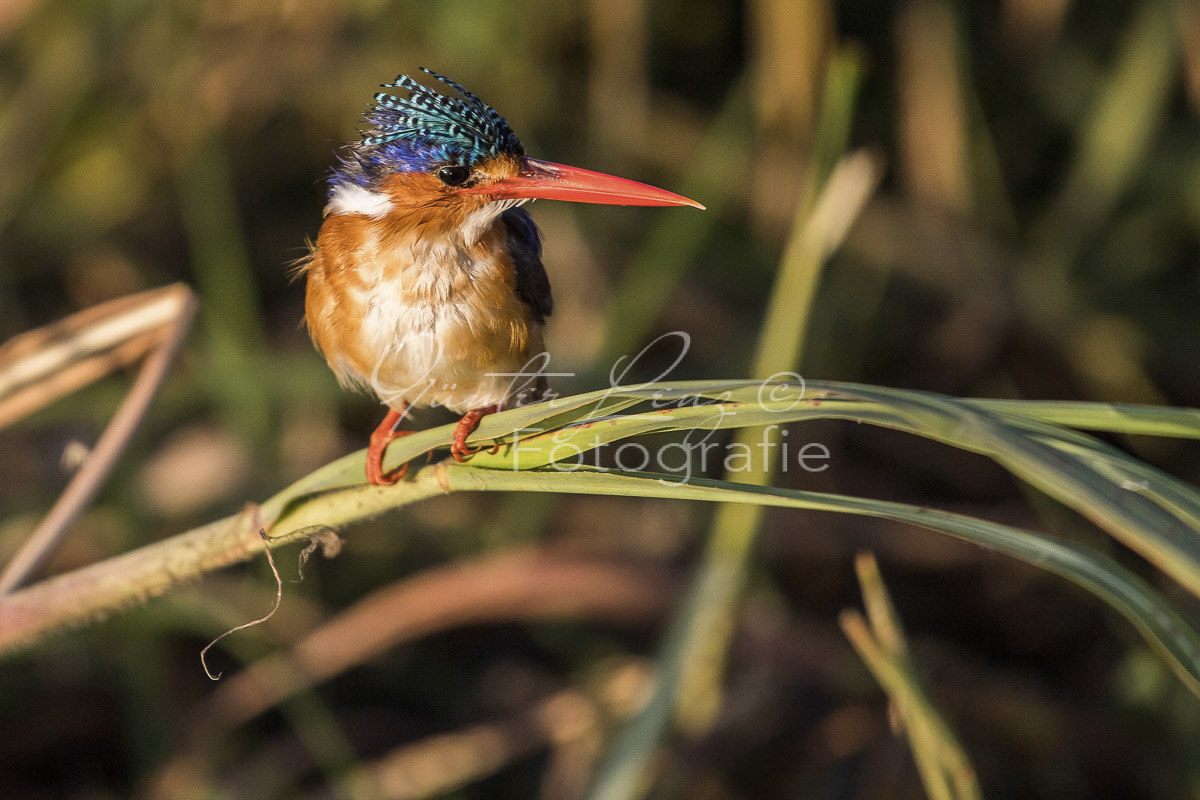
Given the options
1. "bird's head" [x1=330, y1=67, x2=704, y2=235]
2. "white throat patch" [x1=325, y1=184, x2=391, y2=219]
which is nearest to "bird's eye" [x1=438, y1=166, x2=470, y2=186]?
"bird's head" [x1=330, y1=67, x2=704, y2=235]

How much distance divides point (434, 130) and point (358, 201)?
203 millimetres

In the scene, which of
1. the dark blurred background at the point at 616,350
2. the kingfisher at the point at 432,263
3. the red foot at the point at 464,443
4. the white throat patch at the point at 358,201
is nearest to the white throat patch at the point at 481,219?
the kingfisher at the point at 432,263

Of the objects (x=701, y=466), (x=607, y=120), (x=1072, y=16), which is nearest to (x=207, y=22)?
(x=607, y=120)

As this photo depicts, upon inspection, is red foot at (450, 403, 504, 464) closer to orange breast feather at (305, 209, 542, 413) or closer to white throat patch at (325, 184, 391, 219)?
orange breast feather at (305, 209, 542, 413)

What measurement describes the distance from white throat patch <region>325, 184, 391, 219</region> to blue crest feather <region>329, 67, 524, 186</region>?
0.05 metres

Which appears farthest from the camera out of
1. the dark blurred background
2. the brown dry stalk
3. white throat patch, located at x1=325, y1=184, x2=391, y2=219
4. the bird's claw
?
the dark blurred background

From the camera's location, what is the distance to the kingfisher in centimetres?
149

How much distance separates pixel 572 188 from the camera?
139cm

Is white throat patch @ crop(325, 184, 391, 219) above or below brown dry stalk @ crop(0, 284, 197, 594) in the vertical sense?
above

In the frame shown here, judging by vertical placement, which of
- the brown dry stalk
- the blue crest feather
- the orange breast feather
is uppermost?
the blue crest feather

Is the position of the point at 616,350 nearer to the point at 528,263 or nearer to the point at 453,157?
the point at 528,263

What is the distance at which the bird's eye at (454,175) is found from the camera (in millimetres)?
1518

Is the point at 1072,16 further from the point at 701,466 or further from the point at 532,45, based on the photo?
the point at 701,466

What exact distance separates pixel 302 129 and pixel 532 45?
32.1 inches
